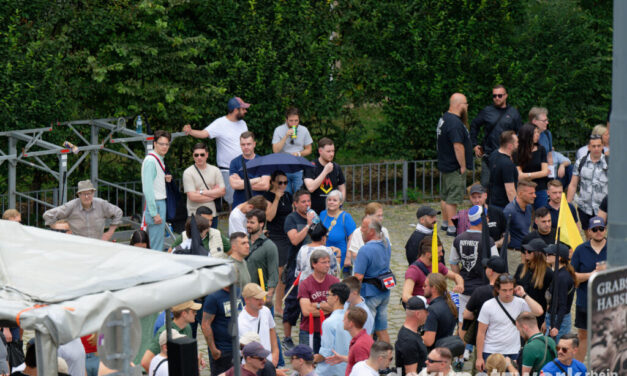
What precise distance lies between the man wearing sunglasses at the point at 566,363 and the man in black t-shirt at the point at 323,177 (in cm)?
564

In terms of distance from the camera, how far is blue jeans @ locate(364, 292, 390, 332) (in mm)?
12086

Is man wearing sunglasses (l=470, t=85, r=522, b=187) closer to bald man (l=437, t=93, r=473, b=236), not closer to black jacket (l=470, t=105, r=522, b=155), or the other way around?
black jacket (l=470, t=105, r=522, b=155)

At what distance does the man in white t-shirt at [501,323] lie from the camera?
10.9 meters

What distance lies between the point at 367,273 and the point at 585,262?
2.51 m

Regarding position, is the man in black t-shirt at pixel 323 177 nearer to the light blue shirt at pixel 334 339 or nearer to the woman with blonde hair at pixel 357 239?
the woman with blonde hair at pixel 357 239

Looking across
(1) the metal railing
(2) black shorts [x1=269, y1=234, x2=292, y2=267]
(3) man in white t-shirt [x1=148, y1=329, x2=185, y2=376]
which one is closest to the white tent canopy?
(3) man in white t-shirt [x1=148, y1=329, x2=185, y2=376]

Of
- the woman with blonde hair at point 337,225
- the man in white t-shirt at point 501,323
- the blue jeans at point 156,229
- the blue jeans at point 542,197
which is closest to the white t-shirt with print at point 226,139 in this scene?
the blue jeans at point 156,229

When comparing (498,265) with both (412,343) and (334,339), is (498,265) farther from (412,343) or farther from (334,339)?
(334,339)

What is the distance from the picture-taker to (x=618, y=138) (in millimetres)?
6047

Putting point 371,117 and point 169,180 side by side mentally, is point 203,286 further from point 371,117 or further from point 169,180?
point 371,117

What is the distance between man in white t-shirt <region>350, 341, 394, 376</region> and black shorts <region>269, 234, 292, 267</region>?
460 cm

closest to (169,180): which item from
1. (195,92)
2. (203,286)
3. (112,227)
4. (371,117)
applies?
(112,227)

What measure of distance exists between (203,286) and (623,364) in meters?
3.81

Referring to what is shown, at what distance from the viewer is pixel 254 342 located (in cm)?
978
